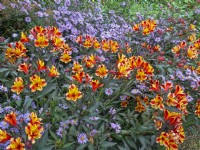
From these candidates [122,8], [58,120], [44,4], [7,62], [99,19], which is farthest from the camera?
[122,8]

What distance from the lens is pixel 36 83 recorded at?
6.88 feet

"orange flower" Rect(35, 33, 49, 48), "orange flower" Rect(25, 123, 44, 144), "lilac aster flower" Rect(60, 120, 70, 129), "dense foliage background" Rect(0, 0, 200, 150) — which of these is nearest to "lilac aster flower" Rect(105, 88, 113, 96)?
"dense foliage background" Rect(0, 0, 200, 150)

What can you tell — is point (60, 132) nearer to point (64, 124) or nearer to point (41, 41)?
point (64, 124)

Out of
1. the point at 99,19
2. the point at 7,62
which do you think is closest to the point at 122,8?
the point at 99,19

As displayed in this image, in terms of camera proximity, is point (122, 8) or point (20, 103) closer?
point (20, 103)

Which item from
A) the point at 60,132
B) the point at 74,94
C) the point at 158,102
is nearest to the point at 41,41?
the point at 74,94

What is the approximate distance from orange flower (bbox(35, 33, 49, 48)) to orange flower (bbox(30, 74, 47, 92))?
0.36 m

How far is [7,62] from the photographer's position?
8.38 ft

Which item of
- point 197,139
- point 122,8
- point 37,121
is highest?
point 37,121

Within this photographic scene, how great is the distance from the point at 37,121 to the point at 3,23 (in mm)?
1968

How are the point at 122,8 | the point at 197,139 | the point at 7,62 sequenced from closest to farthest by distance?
the point at 7,62 < the point at 197,139 < the point at 122,8

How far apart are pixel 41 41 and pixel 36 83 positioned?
15.8 inches

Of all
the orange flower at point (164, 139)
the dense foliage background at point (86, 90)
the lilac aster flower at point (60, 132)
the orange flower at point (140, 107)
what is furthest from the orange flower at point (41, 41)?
the orange flower at point (164, 139)

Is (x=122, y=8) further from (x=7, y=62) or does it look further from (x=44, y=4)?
(x=7, y=62)
